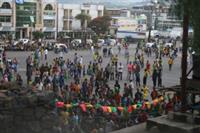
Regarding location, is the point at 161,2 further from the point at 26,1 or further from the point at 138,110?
the point at 26,1

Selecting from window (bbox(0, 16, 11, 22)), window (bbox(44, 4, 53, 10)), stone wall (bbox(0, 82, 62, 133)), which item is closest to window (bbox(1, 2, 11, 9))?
window (bbox(0, 16, 11, 22))

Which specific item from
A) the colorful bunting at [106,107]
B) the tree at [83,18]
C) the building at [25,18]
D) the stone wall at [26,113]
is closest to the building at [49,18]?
the building at [25,18]

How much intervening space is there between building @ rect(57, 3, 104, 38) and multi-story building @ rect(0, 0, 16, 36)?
14.7m

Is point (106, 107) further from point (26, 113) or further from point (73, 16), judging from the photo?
point (73, 16)

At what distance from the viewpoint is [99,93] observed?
21.9 m

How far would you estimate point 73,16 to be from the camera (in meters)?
97.9

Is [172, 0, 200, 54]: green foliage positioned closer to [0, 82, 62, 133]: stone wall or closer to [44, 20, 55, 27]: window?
[0, 82, 62, 133]: stone wall

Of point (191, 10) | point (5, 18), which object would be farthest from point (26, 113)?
point (5, 18)

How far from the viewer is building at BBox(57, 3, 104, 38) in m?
91.2

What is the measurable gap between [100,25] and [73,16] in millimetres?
6132

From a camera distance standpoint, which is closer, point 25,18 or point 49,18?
point 25,18

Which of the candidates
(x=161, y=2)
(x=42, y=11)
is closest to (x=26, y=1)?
(x=42, y=11)

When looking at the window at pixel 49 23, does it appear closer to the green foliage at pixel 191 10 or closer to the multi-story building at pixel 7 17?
the multi-story building at pixel 7 17

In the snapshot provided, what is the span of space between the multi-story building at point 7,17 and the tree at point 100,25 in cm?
2198
